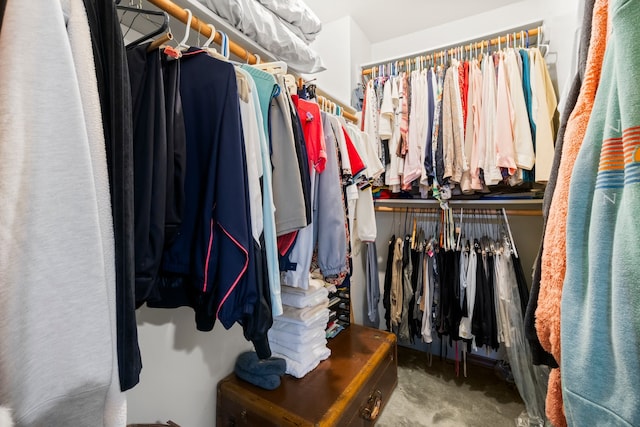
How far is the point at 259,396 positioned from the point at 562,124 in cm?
122

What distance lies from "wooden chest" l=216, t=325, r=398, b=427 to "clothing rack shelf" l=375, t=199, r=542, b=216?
3.29 ft

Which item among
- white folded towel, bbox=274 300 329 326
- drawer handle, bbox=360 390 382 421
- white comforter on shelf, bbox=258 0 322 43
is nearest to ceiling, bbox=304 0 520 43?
white comforter on shelf, bbox=258 0 322 43

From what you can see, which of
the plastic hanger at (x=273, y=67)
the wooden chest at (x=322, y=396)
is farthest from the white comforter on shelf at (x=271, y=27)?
the wooden chest at (x=322, y=396)

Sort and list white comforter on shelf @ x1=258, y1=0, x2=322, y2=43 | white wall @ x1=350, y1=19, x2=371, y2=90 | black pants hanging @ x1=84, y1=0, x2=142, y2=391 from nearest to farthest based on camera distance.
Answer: black pants hanging @ x1=84, y1=0, x2=142, y2=391 → white comforter on shelf @ x1=258, y1=0, x2=322, y2=43 → white wall @ x1=350, y1=19, x2=371, y2=90

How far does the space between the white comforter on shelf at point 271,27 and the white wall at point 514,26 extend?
971mm

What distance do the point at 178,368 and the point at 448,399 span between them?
4.95ft

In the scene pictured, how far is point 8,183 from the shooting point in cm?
29

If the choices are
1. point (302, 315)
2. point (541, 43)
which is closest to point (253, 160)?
point (302, 315)

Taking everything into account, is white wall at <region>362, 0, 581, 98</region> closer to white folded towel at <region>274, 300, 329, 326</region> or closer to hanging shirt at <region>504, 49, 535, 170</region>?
hanging shirt at <region>504, 49, 535, 170</region>

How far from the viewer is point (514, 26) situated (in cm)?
153

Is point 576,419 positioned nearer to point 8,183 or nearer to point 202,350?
point 8,183

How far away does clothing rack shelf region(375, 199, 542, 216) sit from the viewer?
156 centimetres

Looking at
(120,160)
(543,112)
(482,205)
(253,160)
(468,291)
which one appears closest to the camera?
(120,160)

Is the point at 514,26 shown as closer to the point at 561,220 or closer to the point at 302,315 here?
the point at 561,220
